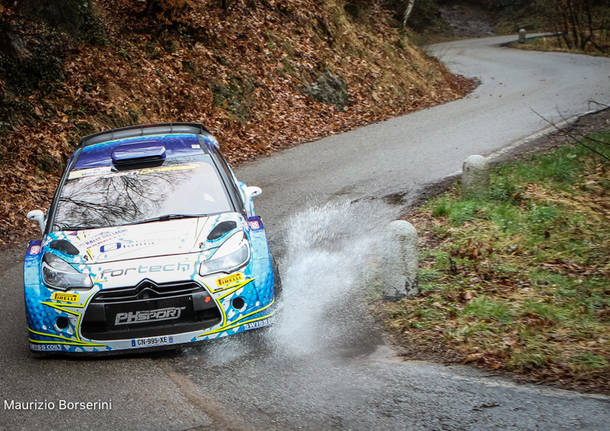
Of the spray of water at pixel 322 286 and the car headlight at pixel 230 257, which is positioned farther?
the spray of water at pixel 322 286

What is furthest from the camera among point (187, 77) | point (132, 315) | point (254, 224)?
point (187, 77)

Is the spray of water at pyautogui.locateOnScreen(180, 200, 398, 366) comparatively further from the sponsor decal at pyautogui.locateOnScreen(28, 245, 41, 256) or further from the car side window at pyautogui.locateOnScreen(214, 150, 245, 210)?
the sponsor decal at pyautogui.locateOnScreen(28, 245, 41, 256)

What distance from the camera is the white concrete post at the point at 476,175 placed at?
30.1 ft

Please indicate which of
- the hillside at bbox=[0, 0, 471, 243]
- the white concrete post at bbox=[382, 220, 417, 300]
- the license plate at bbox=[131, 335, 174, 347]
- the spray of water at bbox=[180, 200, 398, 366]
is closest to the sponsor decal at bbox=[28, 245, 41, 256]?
the license plate at bbox=[131, 335, 174, 347]

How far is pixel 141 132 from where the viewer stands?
7.35 meters

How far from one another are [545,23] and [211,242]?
47.0 metres

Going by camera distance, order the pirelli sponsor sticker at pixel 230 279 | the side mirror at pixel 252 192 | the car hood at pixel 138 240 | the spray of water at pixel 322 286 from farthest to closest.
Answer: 1. the side mirror at pixel 252 192
2. the spray of water at pixel 322 286
3. the car hood at pixel 138 240
4. the pirelli sponsor sticker at pixel 230 279

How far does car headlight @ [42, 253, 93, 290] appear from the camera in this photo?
515 centimetres

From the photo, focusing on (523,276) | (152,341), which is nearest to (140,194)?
(152,341)

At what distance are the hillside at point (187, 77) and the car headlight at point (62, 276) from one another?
4538mm

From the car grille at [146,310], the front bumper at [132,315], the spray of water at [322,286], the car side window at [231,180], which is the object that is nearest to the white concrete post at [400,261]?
the spray of water at [322,286]

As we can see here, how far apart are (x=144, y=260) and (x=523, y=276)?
4.19 m

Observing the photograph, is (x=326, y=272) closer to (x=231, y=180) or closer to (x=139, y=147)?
(x=231, y=180)

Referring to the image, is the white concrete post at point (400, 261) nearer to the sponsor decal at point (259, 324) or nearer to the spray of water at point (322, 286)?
the spray of water at point (322, 286)
